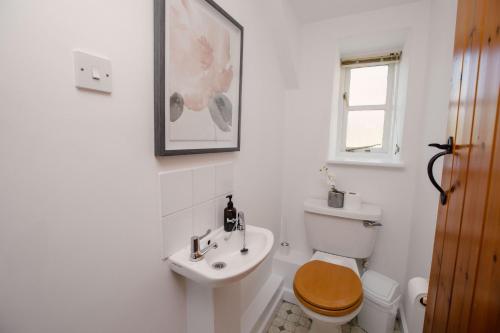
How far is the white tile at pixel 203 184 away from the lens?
3.26 ft

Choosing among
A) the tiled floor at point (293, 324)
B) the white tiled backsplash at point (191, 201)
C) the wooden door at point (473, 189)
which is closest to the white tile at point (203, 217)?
the white tiled backsplash at point (191, 201)

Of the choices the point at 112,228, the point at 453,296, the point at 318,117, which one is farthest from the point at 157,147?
the point at 318,117

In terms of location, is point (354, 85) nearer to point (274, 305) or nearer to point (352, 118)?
point (352, 118)

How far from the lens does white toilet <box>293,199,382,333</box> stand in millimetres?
1133

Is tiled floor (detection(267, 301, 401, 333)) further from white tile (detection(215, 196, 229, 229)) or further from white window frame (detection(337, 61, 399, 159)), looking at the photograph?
white window frame (detection(337, 61, 399, 159))

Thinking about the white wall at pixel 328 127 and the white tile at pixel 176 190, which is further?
the white wall at pixel 328 127

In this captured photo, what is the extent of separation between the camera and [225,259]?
109 cm

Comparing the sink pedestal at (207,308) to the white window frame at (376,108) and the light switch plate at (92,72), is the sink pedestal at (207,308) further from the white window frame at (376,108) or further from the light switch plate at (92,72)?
the white window frame at (376,108)

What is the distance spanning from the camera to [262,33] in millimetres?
1434

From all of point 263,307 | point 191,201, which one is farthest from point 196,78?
point 263,307

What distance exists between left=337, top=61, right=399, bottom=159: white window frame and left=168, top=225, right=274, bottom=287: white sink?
3.99ft

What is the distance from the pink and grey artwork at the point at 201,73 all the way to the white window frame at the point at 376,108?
3.74 ft

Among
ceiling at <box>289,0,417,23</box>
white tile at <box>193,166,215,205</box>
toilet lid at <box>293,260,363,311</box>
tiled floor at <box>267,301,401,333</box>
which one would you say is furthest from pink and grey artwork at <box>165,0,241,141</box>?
tiled floor at <box>267,301,401,333</box>

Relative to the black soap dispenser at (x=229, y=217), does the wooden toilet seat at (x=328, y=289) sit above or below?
below
